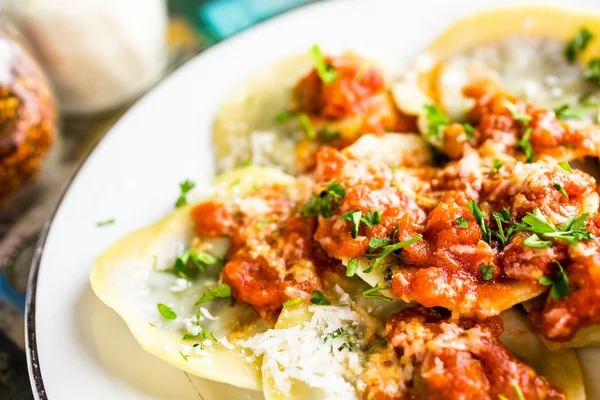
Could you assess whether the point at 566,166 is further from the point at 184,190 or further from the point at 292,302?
the point at 184,190

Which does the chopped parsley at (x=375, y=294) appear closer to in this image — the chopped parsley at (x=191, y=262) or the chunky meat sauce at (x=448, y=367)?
the chunky meat sauce at (x=448, y=367)

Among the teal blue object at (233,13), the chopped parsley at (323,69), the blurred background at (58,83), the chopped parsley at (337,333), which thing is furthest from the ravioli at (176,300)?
the teal blue object at (233,13)

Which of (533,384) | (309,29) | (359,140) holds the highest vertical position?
(309,29)

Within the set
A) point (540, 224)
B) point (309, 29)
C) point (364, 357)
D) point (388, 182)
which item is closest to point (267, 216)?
point (388, 182)

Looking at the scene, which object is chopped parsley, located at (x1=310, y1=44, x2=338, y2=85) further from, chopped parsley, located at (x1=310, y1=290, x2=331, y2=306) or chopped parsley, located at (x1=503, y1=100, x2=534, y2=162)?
chopped parsley, located at (x1=310, y1=290, x2=331, y2=306)

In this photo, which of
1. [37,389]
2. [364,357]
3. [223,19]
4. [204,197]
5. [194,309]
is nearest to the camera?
[364,357]

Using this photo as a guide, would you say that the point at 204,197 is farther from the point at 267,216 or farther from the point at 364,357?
the point at 364,357
